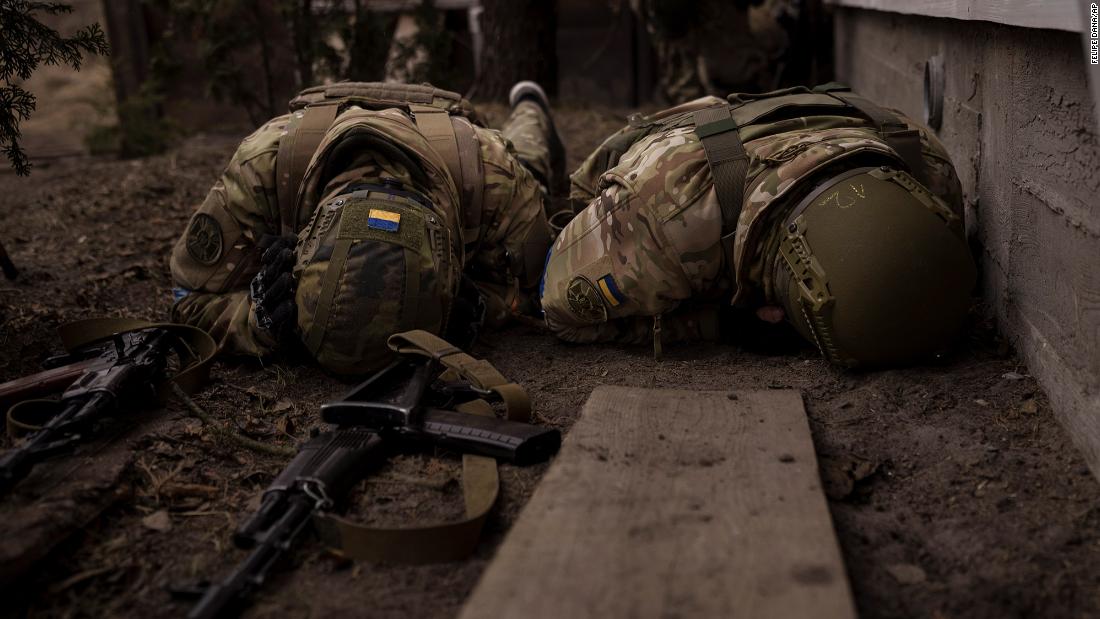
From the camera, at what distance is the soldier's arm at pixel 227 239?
3.39 metres

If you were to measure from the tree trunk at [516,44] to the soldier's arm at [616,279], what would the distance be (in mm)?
3645

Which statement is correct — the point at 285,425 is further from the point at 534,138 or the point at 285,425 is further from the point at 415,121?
the point at 534,138

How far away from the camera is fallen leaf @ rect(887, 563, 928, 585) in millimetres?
1966

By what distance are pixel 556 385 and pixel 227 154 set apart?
439 centimetres

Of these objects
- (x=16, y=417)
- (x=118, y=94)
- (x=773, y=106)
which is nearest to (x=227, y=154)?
(x=118, y=94)

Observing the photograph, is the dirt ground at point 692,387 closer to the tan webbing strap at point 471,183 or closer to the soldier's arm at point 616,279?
the soldier's arm at point 616,279

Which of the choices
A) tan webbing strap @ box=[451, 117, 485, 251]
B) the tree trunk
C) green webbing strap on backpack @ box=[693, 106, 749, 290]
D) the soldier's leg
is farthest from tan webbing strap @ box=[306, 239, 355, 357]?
the tree trunk

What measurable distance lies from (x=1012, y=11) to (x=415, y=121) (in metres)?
2.01

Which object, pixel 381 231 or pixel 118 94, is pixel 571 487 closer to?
pixel 381 231

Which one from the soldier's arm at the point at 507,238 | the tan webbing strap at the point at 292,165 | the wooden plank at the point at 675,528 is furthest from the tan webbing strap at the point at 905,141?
the tan webbing strap at the point at 292,165

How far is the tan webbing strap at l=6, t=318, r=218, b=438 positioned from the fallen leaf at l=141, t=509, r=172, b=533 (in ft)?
2.16

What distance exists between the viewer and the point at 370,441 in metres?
2.52

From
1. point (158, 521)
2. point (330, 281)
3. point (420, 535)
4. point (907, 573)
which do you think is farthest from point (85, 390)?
point (907, 573)

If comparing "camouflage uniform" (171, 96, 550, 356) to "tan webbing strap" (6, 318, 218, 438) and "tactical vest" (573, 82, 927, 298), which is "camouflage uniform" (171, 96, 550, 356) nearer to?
"tan webbing strap" (6, 318, 218, 438)
